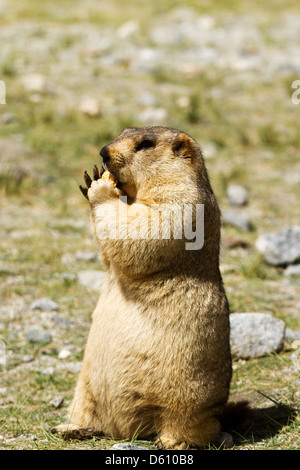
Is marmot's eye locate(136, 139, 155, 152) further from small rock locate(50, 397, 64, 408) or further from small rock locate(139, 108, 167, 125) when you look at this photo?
small rock locate(139, 108, 167, 125)

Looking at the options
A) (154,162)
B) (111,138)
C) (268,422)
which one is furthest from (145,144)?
(111,138)

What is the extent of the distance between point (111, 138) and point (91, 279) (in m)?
3.54

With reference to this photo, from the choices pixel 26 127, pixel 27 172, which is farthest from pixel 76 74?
pixel 27 172

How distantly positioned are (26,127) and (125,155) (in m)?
6.84

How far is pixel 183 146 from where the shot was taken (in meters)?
4.53

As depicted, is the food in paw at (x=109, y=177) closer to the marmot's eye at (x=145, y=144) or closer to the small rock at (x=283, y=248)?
the marmot's eye at (x=145, y=144)

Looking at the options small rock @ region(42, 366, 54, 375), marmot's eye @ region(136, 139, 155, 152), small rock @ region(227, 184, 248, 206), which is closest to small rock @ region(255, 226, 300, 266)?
small rock @ region(227, 184, 248, 206)

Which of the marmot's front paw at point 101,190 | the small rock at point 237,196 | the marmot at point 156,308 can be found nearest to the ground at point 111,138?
the small rock at point 237,196

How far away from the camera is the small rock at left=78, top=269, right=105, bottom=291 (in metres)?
7.07

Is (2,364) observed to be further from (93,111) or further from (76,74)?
(76,74)

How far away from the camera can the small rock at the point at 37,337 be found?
6.01m

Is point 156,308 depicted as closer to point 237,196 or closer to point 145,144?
point 145,144

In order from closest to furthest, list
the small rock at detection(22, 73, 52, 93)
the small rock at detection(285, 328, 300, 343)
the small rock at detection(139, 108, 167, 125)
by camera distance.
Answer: the small rock at detection(285, 328, 300, 343), the small rock at detection(139, 108, 167, 125), the small rock at detection(22, 73, 52, 93)

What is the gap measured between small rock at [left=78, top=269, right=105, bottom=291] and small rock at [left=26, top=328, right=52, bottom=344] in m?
1.09
